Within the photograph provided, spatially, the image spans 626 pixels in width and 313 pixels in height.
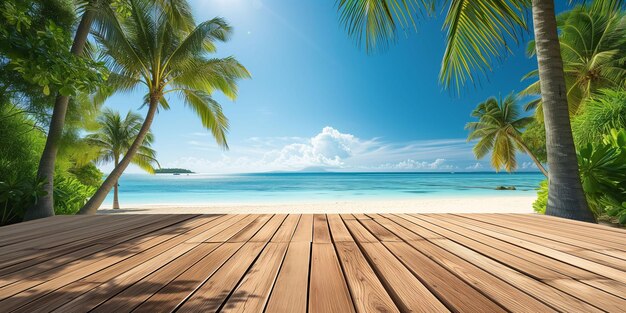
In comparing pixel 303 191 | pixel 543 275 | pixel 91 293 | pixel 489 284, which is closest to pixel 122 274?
pixel 91 293

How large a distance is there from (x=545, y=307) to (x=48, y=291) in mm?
1919

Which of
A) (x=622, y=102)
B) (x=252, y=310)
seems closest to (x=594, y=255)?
(x=252, y=310)

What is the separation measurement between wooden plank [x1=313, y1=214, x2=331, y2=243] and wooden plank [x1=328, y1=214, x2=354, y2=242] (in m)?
0.05

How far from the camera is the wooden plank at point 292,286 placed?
93cm

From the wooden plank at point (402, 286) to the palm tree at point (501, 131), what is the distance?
17.9m

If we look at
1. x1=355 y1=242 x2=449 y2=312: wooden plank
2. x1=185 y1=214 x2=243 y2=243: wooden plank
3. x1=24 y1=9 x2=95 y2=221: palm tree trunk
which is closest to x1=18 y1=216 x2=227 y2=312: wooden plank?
x1=185 y1=214 x2=243 y2=243: wooden plank

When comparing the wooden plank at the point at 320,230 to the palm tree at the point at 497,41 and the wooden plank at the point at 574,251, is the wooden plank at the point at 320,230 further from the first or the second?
the palm tree at the point at 497,41

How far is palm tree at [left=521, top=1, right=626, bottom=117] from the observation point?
9664 mm

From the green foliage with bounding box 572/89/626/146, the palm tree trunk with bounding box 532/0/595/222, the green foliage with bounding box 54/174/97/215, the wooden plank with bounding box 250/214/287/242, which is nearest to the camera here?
the wooden plank with bounding box 250/214/287/242

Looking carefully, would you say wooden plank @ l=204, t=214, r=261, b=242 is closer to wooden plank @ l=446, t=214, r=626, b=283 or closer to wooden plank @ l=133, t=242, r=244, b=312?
wooden plank @ l=133, t=242, r=244, b=312

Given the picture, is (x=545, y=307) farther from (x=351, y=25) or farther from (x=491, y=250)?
(x=351, y=25)

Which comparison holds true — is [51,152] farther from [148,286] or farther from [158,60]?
[148,286]

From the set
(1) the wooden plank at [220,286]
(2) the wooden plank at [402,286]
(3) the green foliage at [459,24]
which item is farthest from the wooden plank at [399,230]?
(3) the green foliage at [459,24]

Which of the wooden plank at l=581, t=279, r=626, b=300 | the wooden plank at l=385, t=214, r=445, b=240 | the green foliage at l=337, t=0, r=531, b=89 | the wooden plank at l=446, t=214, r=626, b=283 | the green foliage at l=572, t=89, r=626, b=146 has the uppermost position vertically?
the green foliage at l=337, t=0, r=531, b=89
